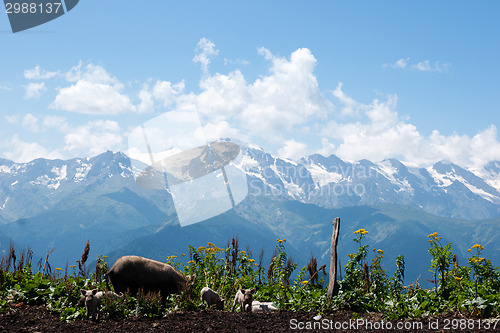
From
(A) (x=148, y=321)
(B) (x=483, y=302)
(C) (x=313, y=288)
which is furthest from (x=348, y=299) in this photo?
(A) (x=148, y=321)

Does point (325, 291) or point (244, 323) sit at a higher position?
point (325, 291)

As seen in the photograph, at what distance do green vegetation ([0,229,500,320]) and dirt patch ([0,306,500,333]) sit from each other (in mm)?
369

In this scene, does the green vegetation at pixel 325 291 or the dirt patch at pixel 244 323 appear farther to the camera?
the green vegetation at pixel 325 291

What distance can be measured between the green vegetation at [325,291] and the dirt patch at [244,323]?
37 cm

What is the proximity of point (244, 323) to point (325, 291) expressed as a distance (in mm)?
2905

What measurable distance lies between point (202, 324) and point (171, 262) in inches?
206

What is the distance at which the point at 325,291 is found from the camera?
1006cm

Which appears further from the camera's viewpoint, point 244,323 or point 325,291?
point 325,291

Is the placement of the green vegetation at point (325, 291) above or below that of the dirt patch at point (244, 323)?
above

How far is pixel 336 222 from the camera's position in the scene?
34.8 ft

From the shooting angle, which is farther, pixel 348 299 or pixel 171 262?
pixel 171 262

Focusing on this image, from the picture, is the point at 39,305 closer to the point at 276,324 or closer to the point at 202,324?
the point at 202,324

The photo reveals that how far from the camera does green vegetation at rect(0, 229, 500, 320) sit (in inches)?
338

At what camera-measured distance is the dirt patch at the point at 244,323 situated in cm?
735
